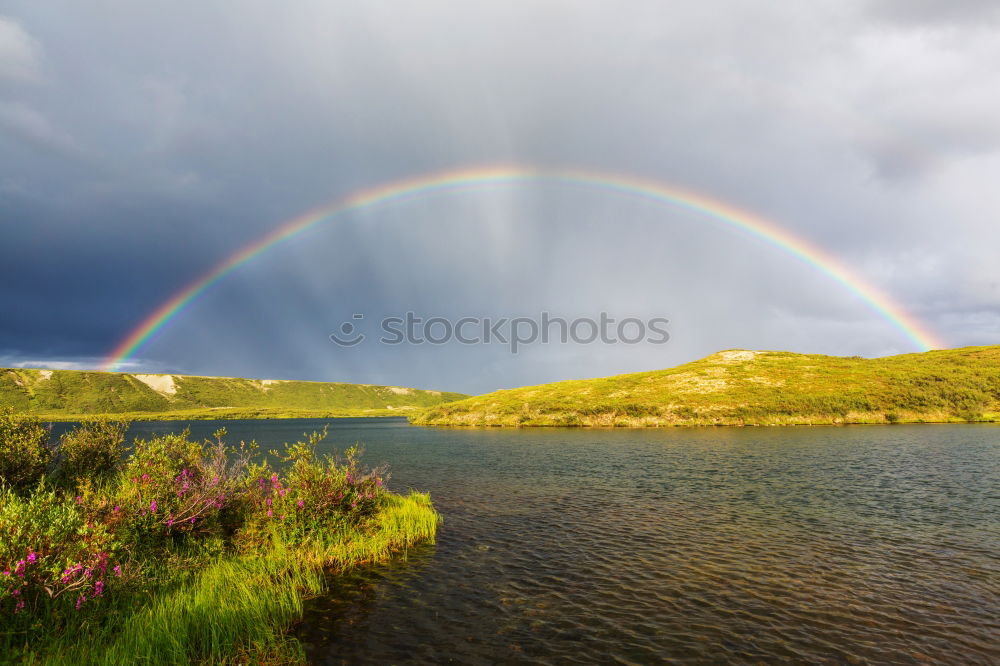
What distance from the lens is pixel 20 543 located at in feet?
30.6

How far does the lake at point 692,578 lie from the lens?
1180cm

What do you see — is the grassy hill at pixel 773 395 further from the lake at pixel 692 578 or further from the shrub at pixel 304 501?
the shrub at pixel 304 501

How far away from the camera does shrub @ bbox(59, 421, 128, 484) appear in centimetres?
2584

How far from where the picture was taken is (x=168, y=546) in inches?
625

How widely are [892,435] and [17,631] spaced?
8954cm

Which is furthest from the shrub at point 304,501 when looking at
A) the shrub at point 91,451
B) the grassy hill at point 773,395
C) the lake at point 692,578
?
the grassy hill at point 773,395

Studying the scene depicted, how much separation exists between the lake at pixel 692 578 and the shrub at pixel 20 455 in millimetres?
17531

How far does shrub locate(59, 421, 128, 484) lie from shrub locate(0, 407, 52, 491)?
2.08m

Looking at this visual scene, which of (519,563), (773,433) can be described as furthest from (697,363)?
(519,563)

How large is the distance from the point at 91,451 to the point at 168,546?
16.7 m

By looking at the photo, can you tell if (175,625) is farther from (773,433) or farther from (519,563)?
(773,433)

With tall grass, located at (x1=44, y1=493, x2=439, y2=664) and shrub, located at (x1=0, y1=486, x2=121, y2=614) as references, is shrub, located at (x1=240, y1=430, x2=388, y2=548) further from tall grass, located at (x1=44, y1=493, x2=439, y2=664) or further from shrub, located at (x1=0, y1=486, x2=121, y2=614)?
shrub, located at (x1=0, y1=486, x2=121, y2=614)

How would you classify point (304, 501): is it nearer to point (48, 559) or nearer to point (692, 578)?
point (48, 559)

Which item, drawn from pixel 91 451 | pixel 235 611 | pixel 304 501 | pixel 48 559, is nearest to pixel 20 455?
pixel 91 451
